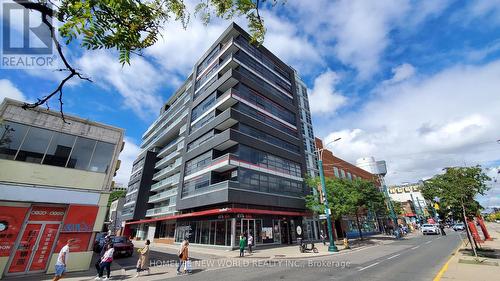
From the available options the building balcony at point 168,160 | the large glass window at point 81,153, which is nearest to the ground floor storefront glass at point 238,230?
the building balcony at point 168,160

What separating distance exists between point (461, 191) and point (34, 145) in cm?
2578

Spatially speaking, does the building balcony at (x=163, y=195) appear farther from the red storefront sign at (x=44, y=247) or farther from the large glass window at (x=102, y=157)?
the red storefront sign at (x=44, y=247)

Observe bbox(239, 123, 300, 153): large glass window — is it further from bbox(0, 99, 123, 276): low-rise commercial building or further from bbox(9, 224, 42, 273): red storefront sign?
bbox(9, 224, 42, 273): red storefront sign

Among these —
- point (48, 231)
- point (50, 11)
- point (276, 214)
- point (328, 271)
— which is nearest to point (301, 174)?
point (276, 214)

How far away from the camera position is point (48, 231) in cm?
A: 1271

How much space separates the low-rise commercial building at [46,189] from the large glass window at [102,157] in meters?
0.05

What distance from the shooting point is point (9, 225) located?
11703 mm

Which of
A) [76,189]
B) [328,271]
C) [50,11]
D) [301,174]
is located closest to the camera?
[50,11]

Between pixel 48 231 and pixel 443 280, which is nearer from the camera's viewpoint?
pixel 443 280

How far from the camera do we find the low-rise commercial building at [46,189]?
38.9ft

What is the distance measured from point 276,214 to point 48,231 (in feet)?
68.2

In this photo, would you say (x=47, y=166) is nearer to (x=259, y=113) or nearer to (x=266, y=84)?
(x=259, y=113)

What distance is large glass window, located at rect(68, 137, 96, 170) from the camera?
14.3 meters

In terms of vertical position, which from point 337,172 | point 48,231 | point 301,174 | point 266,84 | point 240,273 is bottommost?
point 240,273
